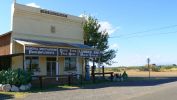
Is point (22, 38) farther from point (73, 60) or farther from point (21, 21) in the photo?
point (73, 60)

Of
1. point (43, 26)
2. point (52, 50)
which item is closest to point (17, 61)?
point (52, 50)

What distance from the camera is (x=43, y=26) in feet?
113

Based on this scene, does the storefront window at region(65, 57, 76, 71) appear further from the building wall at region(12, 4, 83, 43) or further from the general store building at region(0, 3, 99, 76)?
the building wall at region(12, 4, 83, 43)

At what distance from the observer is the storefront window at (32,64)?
32022 mm

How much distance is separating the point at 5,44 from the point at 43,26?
4611 mm

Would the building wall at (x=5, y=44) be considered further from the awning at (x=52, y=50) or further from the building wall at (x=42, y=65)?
the building wall at (x=42, y=65)

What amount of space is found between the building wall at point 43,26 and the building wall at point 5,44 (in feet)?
3.09

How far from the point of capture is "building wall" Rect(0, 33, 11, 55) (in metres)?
31.6

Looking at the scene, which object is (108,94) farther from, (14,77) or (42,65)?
(42,65)

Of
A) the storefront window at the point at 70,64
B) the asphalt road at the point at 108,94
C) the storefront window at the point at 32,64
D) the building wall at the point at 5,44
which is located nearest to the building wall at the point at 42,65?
the storefront window at the point at 32,64

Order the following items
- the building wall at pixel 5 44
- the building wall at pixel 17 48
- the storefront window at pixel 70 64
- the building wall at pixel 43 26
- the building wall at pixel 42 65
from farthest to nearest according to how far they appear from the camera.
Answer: the storefront window at pixel 70 64, the building wall at pixel 42 65, the building wall at pixel 43 26, the building wall at pixel 5 44, the building wall at pixel 17 48

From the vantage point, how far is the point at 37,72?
109ft

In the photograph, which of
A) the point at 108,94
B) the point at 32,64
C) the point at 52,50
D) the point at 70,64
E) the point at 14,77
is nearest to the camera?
the point at 108,94

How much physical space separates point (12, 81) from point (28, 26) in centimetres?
942
